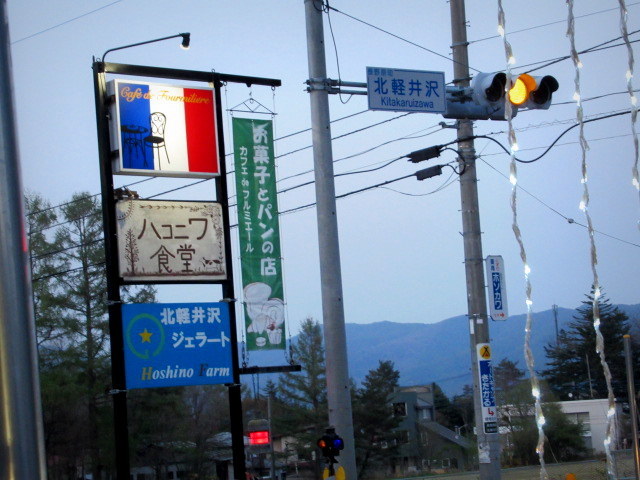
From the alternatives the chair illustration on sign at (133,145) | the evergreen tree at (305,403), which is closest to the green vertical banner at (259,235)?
the chair illustration on sign at (133,145)

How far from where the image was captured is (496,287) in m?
14.5

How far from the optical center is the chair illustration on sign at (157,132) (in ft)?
37.9

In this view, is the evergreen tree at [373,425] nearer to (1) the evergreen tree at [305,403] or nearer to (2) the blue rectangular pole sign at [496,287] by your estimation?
(1) the evergreen tree at [305,403]

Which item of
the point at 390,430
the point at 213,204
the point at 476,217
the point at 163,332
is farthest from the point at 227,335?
the point at 390,430

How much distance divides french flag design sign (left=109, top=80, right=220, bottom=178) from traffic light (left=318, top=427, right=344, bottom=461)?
13.3ft

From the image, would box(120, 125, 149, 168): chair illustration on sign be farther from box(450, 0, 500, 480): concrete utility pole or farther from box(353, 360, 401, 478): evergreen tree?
box(353, 360, 401, 478): evergreen tree

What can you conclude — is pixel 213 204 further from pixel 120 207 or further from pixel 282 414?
pixel 282 414

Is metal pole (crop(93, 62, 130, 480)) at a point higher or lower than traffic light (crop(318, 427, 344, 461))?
higher

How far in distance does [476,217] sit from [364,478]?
133ft

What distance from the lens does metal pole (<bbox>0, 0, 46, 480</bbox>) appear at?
13.4 ft

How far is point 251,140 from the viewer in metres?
13.0

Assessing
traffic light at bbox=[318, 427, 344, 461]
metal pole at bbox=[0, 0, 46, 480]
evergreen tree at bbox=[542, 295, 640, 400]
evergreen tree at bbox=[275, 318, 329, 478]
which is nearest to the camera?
metal pole at bbox=[0, 0, 46, 480]

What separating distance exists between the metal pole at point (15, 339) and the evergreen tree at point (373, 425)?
52.1 m

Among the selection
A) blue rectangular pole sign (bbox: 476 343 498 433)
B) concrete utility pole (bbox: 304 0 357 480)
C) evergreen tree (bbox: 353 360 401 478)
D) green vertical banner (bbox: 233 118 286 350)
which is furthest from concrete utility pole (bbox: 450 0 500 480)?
evergreen tree (bbox: 353 360 401 478)
